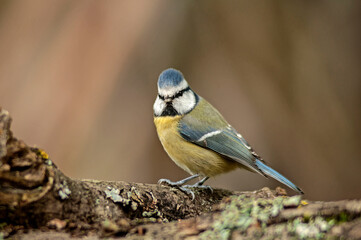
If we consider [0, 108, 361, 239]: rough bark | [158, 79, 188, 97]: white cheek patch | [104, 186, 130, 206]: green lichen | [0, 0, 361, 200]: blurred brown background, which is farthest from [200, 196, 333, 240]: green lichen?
[0, 0, 361, 200]: blurred brown background

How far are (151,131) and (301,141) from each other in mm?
1293

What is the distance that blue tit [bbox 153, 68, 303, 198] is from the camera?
2119 millimetres

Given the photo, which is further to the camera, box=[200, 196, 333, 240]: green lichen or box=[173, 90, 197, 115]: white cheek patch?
box=[173, 90, 197, 115]: white cheek patch

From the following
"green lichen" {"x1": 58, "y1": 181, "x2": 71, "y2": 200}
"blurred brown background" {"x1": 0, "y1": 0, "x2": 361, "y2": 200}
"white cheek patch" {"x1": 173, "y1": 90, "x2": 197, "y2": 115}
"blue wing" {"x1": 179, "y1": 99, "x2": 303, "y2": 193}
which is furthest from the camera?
"blurred brown background" {"x1": 0, "y1": 0, "x2": 361, "y2": 200}

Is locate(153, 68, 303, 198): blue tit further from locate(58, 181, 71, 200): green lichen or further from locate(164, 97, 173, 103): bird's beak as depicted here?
locate(58, 181, 71, 200): green lichen

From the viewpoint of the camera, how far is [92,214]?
4.35 ft

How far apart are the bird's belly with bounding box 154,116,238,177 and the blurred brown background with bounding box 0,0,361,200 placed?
1.01 metres

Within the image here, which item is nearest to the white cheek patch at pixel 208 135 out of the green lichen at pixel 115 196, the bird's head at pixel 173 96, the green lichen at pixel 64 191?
the bird's head at pixel 173 96

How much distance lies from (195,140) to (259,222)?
1013mm

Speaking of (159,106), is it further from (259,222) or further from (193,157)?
(259,222)

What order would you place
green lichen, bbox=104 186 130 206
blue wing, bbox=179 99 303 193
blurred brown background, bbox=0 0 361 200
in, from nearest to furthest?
green lichen, bbox=104 186 130 206
blue wing, bbox=179 99 303 193
blurred brown background, bbox=0 0 361 200

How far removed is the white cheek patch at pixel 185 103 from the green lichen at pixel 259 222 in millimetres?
995

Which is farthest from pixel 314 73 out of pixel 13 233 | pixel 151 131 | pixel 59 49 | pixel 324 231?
pixel 13 233

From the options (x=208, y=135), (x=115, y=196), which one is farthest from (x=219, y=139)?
(x=115, y=196)
